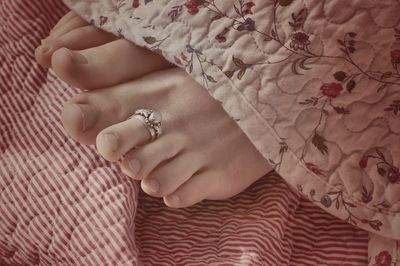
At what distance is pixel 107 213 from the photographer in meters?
0.67

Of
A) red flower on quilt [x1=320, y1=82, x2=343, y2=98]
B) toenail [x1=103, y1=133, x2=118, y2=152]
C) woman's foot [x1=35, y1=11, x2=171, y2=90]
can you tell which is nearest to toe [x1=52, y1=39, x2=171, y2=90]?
woman's foot [x1=35, y1=11, x2=171, y2=90]

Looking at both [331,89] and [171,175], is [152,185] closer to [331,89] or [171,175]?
[171,175]

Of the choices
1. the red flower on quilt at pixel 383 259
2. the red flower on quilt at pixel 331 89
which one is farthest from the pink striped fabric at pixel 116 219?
the red flower on quilt at pixel 331 89

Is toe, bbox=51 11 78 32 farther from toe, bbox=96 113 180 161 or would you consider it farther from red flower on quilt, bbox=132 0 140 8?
toe, bbox=96 113 180 161

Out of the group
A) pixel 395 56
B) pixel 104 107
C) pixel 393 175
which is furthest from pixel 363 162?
pixel 104 107

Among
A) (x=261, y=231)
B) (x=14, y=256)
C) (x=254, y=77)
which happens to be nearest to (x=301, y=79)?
(x=254, y=77)

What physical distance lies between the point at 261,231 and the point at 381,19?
0.32m

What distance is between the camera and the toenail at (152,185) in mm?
696

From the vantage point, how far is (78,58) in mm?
713

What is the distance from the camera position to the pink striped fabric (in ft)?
2.20

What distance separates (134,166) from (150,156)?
3 cm

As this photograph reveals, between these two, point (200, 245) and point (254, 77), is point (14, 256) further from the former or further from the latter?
point (254, 77)

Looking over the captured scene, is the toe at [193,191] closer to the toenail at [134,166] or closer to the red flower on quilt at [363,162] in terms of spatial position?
the toenail at [134,166]

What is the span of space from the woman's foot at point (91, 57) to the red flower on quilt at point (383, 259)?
42 centimetres
